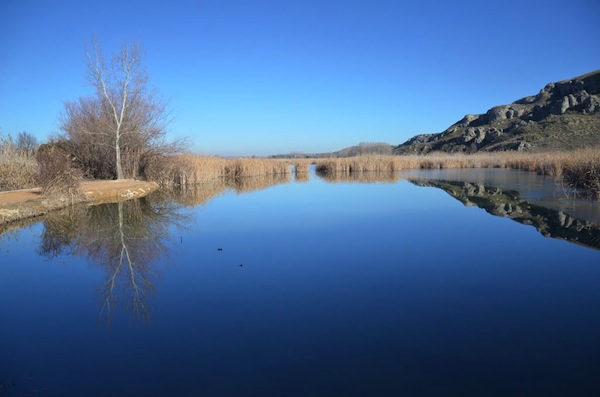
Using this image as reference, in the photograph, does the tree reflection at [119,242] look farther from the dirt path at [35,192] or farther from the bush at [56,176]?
the dirt path at [35,192]

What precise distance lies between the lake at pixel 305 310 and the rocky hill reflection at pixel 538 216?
9cm

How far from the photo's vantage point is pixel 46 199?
1116 centimetres

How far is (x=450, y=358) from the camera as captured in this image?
327 cm

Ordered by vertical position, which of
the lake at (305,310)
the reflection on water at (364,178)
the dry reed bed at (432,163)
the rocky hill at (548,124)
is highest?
the rocky hill at (548,124)

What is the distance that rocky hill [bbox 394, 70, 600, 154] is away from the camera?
48094 mm

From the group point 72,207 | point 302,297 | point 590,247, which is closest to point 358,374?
point 302,297

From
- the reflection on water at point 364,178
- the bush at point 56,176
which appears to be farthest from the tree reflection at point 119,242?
the reflection on water at point 364,178

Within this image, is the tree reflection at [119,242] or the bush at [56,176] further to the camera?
the bush at [56,176]

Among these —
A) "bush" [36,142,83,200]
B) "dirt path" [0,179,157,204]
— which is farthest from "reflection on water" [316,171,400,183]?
"bush" [36,142,83,200]

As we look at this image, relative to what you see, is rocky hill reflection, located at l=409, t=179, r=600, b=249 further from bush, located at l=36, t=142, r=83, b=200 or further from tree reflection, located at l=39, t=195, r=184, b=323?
bush, located at l=36, t=142, r=83, b=200

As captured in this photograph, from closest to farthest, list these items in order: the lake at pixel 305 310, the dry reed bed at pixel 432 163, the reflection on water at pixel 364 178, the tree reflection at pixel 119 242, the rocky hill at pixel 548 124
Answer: the lake at pixel 305 310 → the tree reflection at pixel 119 242 → the reflection on water at pixel 364 178 → the dry reed bed at pixel 432 163 → the rocky hill at pixel 548 124

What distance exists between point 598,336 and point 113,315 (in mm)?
4652

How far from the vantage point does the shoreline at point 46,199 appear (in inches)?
388

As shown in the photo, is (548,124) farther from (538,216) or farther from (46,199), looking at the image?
(46,199)
